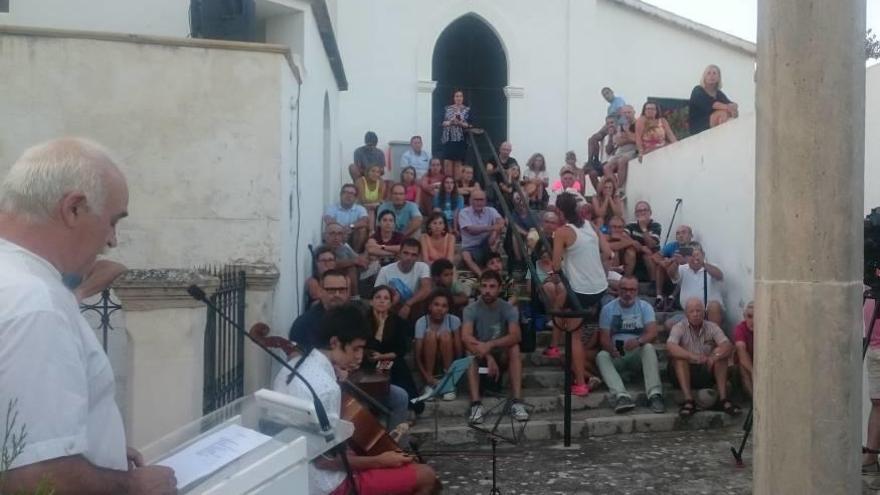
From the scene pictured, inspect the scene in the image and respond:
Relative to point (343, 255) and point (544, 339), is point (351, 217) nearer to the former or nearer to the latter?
point (343, 255)

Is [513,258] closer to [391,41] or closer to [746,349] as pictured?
[746,349]

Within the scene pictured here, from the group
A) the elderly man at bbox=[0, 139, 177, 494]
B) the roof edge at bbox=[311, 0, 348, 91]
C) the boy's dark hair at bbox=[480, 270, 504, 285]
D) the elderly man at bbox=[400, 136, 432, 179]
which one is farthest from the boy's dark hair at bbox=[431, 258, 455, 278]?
the elderly man at bbox=[0, 139, 177, 494]

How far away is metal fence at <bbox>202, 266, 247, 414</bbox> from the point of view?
5301 mm

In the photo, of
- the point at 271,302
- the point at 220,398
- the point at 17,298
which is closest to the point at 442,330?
the point at 271,302

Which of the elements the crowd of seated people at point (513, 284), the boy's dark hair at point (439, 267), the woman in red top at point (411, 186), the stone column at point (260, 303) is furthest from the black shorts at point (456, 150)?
the stone column at point (260, 303)

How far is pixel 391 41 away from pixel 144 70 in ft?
29.2

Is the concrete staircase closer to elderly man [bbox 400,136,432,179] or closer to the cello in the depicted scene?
the cello

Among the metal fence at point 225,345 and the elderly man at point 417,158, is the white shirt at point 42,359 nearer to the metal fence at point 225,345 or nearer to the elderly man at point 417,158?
the metal fence at point 225,345

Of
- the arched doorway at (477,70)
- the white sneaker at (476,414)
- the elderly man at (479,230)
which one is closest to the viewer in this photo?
the white sneaker at (476,414)

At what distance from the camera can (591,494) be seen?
621cm

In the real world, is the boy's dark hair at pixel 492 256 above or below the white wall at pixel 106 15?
below

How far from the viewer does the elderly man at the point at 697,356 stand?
27.6ft

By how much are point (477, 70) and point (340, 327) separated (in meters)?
12.4

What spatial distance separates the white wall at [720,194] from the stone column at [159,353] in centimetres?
570
